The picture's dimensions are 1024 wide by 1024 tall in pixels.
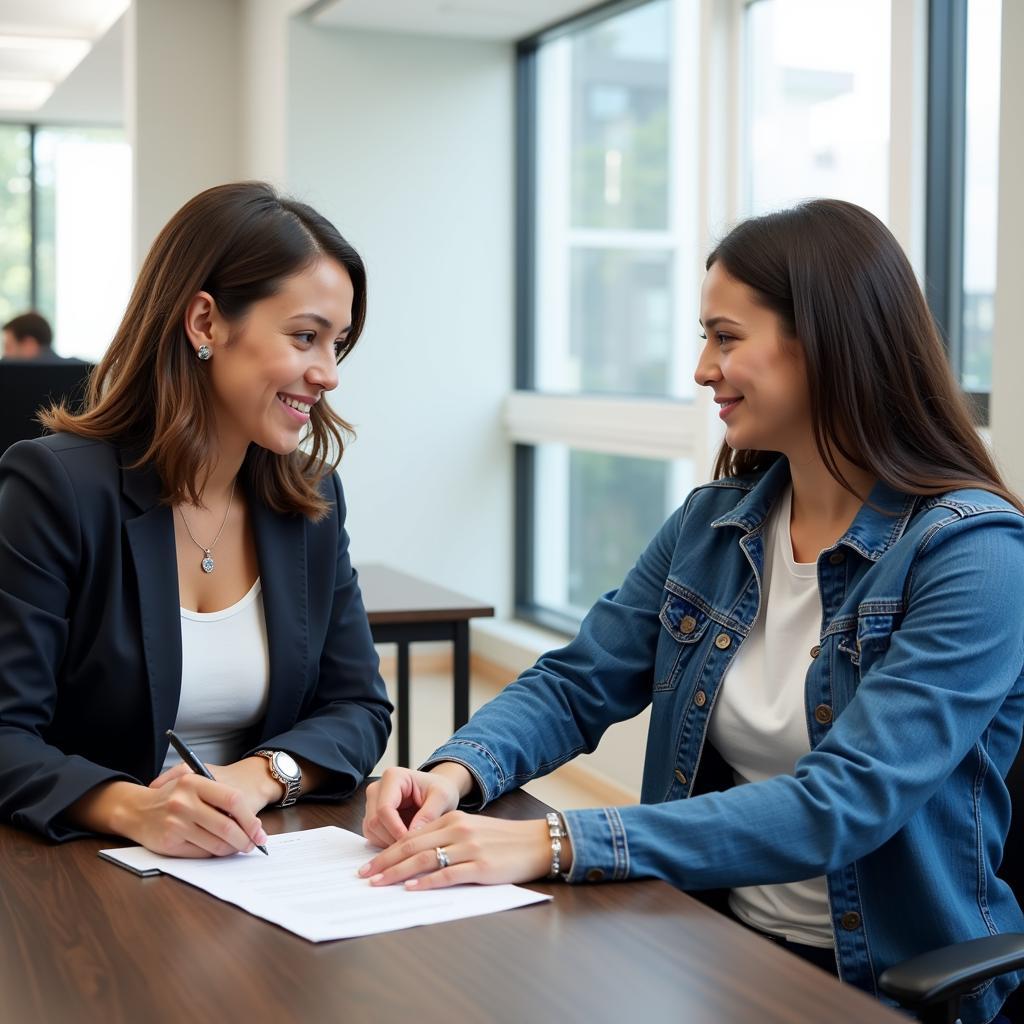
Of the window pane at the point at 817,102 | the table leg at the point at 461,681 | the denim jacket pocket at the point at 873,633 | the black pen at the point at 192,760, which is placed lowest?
the table leg at the point at 461,681

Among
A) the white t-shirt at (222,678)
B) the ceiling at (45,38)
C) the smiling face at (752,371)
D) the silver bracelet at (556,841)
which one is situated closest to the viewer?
the silver bracelet at (556,841)

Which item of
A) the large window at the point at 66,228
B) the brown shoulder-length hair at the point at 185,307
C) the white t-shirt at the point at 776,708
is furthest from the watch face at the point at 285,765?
the large window at the point at 66,228

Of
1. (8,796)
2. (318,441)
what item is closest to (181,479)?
(318,441)

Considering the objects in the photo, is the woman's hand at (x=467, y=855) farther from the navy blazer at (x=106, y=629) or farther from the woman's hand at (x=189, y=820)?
the navy blazer at (x=106, y=629)

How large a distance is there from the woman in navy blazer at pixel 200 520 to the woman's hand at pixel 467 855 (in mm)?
303

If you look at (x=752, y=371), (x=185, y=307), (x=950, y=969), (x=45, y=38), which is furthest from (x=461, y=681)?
(x=45, y=38)

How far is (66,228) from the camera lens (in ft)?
33.9

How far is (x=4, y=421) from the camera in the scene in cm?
312

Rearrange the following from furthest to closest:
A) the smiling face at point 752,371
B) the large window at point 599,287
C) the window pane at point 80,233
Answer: the window pane at point 80,233
the large window at point 599,287
the smiling face at point 752,371

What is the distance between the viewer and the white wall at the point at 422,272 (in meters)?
5.68

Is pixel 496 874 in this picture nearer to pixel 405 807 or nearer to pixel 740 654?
pixel 405 807

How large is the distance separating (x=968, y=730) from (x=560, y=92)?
479cm

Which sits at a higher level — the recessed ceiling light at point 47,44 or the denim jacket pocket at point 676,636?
the recessed ceiling light at point 47,44

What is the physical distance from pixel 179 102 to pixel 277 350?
5017 mm
